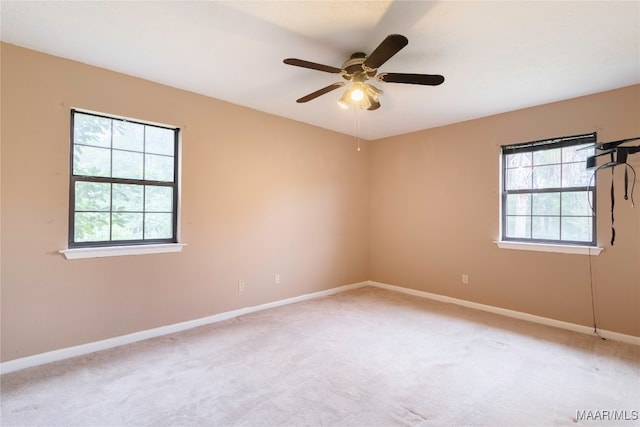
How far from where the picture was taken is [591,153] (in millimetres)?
3381

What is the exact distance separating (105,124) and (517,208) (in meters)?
4.72

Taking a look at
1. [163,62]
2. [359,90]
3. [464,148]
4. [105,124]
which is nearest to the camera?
[359,90]

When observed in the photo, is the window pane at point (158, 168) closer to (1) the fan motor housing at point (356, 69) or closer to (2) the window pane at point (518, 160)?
(1) the fan motor housing at point (356, 69)

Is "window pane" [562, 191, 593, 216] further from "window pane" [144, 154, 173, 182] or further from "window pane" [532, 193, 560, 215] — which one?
"window pane" [144, 154, 173, 182]

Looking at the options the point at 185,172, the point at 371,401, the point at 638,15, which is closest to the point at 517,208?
the point at 638,15

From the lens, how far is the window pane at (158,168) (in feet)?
10.5

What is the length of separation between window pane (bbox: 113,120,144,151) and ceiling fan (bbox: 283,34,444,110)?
69.7 inches

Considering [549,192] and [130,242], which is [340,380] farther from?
[549,192]

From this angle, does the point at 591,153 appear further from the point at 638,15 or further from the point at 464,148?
the point at 638,15

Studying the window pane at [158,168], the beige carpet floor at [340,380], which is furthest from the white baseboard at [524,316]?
the window pane at [158,168]

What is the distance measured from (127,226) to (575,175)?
15.9ft

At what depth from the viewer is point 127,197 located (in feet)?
10.1

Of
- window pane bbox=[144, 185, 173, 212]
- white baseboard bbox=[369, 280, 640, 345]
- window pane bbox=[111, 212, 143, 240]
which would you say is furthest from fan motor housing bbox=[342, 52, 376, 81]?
white baseboard bbox=[369, 280, 640, 345]

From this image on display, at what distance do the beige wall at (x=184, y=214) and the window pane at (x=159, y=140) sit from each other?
0.49 feet
